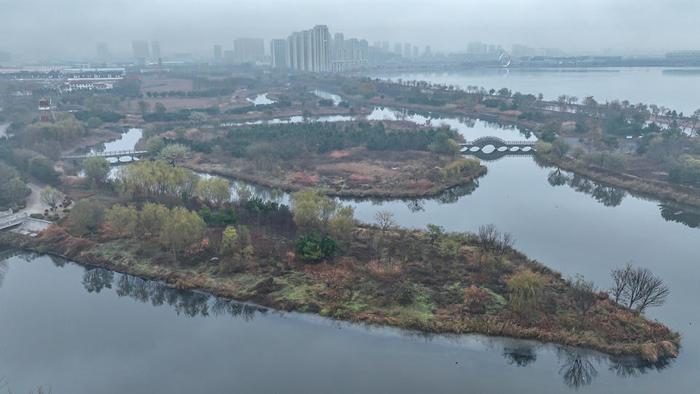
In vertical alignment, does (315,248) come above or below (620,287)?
above

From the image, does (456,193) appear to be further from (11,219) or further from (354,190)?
(11,219)

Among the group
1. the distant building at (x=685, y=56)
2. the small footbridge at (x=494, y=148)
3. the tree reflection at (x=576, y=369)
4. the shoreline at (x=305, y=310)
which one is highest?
the distant building at (x=685, y=56)

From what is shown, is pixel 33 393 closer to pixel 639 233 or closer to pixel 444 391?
pixel 444 391

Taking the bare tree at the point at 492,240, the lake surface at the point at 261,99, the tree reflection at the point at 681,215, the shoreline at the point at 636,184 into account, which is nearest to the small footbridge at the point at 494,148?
the shoreline at the point at 636,184

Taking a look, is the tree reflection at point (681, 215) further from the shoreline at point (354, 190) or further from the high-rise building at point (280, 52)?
the high-rise building at point (280, 52)

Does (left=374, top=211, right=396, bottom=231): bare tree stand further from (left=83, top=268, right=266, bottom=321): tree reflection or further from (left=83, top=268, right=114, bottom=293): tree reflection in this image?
A: (left=83, top=268, right=114, bottom=293): tree reflection

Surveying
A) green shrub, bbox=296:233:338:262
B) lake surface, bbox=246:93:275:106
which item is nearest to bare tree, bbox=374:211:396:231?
green shrub, bbox=296:233:338:262

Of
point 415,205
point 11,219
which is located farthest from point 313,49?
point 11,219
